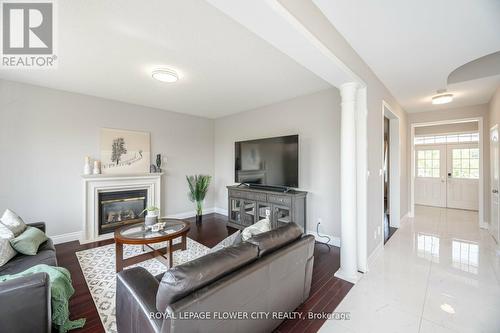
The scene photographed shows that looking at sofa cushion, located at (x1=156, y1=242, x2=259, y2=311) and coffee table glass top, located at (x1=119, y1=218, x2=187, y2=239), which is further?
coffee table glass top, located at (x1=119, y1=218, x2=187, y2=239)

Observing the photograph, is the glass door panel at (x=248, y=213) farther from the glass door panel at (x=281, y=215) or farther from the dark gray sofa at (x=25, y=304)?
the dark gray sofa at (x=25, y=304)

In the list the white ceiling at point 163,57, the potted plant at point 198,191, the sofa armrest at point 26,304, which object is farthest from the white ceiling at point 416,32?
the potted plant at point 198,191

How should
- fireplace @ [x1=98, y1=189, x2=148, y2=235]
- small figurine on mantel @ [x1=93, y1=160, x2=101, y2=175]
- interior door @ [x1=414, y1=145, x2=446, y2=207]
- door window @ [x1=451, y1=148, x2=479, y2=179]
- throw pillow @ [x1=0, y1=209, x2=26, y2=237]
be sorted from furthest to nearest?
1. interior door @ [x1=414, y1=145, x2=446, y2=207]
2. door window @ [x1=451, y1=148, x2=479, y2=179]
3. fireplace @ [x1=98, y1=189, x2=148, y2=235]
4. small figurine on mantel @ [x1=93, y1=160, x2=101, y2=175]
5. throw pillow @ [x1=0, y1=209, x2=26, y2=237]

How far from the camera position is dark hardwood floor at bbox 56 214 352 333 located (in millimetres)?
1792

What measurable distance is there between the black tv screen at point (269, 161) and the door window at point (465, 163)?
5401 mm

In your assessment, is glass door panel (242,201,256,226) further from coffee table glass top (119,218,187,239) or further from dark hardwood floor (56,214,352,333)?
coffee table glass top (119,218,187,239)

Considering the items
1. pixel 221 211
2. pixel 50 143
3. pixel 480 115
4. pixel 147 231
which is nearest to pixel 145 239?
pixel 147 231

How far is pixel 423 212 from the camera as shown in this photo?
5.66m

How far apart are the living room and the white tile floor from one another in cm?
9

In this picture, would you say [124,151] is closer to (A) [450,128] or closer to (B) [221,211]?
(B) [221,211]

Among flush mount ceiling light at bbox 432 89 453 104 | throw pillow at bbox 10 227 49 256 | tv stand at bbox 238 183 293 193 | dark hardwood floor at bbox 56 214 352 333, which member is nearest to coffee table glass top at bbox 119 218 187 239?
dark hardwood floor at bbox 56 214 352 333

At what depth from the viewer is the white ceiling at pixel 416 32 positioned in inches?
66.6

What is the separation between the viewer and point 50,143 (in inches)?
138

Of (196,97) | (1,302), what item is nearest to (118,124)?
(196,97)
